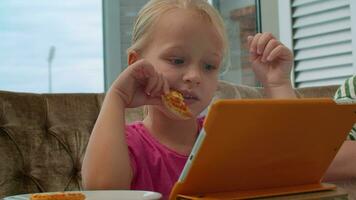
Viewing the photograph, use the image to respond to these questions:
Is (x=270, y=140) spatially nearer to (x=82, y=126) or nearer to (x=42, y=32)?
(x=82, y=126)

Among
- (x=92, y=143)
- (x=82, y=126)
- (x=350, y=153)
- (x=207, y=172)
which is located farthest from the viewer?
(x=82, y=126)

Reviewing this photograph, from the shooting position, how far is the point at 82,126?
1391mm

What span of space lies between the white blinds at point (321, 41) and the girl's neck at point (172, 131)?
1381 millimetres

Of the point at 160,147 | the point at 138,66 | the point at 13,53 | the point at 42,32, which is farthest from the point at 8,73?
the point at 138,66

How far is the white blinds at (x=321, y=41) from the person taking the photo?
2.25m

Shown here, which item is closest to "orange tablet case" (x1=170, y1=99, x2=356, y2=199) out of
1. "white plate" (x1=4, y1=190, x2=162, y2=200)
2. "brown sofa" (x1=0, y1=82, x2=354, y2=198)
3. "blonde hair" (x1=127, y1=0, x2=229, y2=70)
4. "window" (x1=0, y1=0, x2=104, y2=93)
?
"white plate" (x1=4, y1=190, x2=162, y2=200)

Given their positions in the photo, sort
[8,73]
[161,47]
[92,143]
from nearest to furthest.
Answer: [92,143] → [161,47] → [8,73]

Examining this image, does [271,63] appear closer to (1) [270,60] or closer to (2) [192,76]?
(1) [270,60]

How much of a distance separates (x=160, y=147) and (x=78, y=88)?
1.29 m

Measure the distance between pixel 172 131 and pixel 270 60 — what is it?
24 centimetres

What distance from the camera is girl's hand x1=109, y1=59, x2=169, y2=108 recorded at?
0.83m

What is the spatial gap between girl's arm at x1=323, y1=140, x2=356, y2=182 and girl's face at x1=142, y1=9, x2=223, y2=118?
0.30m

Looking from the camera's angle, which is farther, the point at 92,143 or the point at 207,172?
the point at 92,143

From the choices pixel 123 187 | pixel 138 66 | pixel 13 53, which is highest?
pixel 13 53
